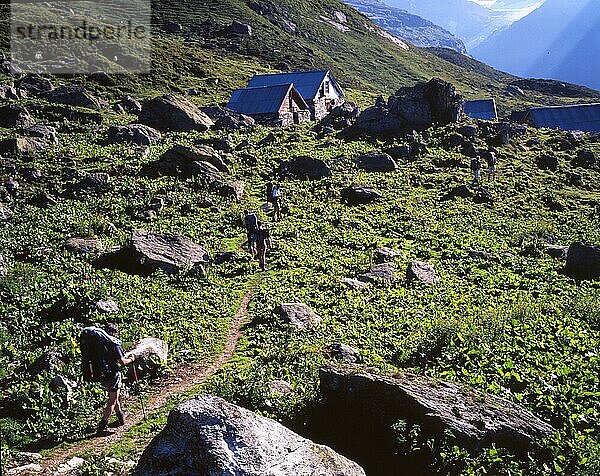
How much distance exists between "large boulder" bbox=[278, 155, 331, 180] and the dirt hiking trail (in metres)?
21.4

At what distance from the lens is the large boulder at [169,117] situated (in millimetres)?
48000

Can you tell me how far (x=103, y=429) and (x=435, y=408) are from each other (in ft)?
22.1

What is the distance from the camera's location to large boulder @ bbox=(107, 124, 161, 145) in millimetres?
39656

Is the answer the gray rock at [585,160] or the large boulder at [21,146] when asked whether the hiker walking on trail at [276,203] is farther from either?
the gray rock at [585,160]

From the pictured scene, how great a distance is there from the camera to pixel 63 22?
95875mm

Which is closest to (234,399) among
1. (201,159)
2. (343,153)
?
(201,159)

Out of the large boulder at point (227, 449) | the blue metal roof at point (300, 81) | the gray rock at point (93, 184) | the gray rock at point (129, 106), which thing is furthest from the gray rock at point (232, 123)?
the large boulder at point (227, 449)

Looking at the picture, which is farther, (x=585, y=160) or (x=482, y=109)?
(x=482, y=109)

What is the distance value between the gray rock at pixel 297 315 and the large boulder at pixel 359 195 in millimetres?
18113

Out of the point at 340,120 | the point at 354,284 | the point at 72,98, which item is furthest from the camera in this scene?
the point at 340,120

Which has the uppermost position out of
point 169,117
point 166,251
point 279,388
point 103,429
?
point 279,388

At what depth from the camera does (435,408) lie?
8.90 metres

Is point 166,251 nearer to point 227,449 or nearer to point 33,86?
point 227,449

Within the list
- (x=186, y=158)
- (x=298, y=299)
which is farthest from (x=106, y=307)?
(x=186, y=158)
